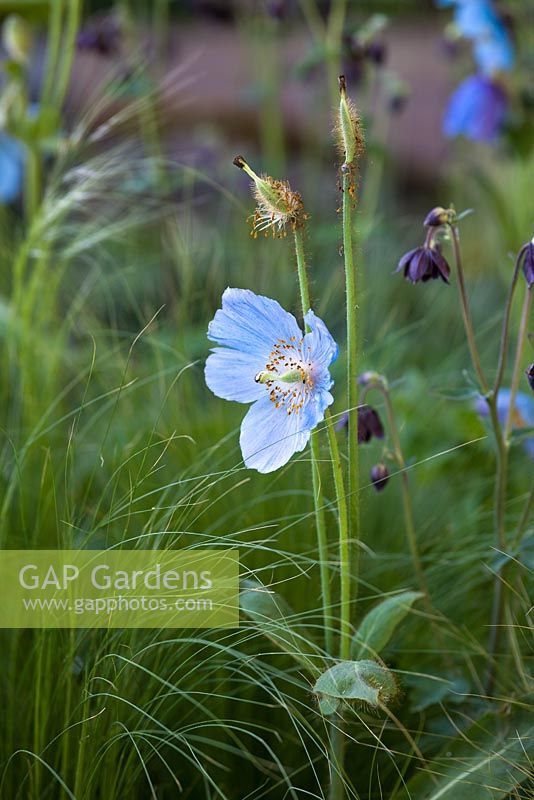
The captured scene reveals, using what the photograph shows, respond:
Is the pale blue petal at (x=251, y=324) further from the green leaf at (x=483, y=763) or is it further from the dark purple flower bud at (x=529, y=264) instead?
the green leaf at (x=483, y=763)

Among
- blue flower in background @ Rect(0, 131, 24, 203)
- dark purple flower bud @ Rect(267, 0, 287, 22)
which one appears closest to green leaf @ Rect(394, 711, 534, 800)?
blue flower in background @ Rect(0, 131, 24, 203)

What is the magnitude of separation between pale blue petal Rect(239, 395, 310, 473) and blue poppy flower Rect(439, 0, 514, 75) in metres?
1.05

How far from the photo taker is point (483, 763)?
2.14 ft

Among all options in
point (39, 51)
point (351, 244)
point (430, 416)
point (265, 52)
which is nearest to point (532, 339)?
point (351, 244)

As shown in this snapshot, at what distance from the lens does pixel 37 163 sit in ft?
4.49

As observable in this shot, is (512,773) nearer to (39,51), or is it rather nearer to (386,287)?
(386,287)

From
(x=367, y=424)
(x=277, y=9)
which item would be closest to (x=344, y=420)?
(x=367, y=424)

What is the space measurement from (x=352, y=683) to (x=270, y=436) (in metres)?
0.16

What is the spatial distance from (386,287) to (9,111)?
635 mm

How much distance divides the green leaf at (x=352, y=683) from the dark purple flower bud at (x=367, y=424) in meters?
0.17

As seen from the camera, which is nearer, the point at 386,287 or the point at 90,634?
the point at 90,634

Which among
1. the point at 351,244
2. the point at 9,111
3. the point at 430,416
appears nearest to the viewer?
the point at 351,244

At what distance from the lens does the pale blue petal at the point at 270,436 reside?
1.95 ft

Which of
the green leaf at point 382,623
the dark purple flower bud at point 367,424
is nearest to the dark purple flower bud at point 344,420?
the dark purple flower bud at point 367,424
